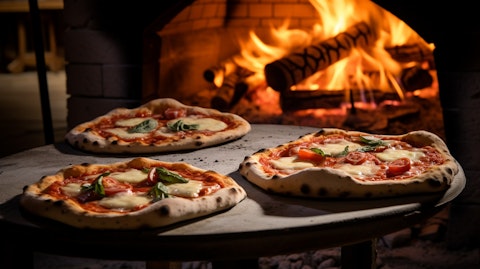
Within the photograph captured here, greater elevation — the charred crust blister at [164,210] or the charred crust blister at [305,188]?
the charred crust blister at [164,210]

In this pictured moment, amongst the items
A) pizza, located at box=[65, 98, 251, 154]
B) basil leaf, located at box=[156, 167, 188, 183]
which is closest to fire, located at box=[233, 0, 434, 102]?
pizza, located at box=[65, 98, 251, 154]

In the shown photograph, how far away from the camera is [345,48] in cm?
511

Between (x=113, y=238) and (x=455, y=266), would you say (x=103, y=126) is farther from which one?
(x=455, y=266)

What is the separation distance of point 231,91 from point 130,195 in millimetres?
3116

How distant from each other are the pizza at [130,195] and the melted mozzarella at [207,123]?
0.74 metres

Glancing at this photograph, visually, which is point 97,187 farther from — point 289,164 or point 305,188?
point 289,164

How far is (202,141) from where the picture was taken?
10.1ft

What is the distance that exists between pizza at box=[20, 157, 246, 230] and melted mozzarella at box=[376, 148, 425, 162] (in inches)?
25.9

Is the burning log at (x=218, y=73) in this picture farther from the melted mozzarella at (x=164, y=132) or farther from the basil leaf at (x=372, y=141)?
the basil leaf at (x=372, y=141)

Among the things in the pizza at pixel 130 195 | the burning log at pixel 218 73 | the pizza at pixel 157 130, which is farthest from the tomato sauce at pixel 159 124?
the burning log at pixel 218 73

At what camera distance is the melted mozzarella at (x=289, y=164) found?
258cm

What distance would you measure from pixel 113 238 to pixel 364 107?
332cm

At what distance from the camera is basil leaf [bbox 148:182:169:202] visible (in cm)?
218

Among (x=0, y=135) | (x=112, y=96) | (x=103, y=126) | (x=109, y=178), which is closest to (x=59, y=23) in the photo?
(x=0, y=135)
